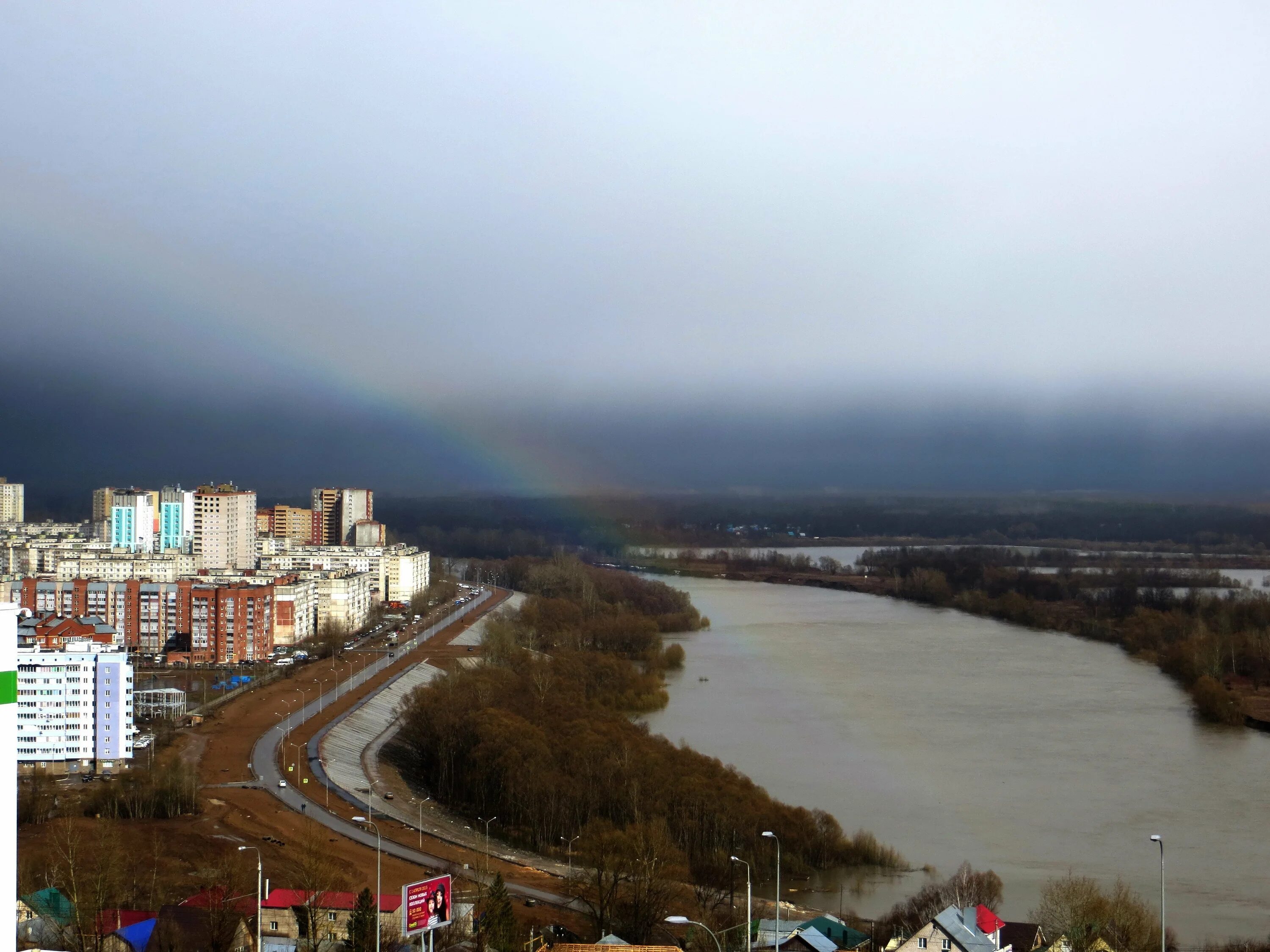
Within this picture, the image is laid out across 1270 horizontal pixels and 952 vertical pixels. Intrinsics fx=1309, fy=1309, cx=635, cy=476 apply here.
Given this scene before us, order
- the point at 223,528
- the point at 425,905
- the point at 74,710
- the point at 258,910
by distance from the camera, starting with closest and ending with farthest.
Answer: the point at 425,905
the point at 258,910
the point at 74,710
the point at 223,528

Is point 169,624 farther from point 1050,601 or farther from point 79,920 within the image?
point 1050,601

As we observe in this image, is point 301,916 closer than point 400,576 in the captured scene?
Yes

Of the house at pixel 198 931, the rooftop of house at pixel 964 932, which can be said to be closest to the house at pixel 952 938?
the rooftop of house at pixel 964 932

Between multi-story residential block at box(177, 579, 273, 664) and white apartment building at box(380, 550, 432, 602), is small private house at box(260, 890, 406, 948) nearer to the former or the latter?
multi-story residential block at box(177, 579, 273, 664)

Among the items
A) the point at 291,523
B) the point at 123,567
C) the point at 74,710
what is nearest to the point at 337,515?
the point at 291,523

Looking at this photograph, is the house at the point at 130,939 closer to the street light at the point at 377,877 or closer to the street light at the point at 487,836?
the street light at the point at 377,877

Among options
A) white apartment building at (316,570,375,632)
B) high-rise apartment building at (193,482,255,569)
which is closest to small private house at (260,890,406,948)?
white apartment building at (316,570,375,632)

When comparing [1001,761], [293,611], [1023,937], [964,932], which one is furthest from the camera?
[293,611]

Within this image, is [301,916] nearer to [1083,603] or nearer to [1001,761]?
[1001,761]
